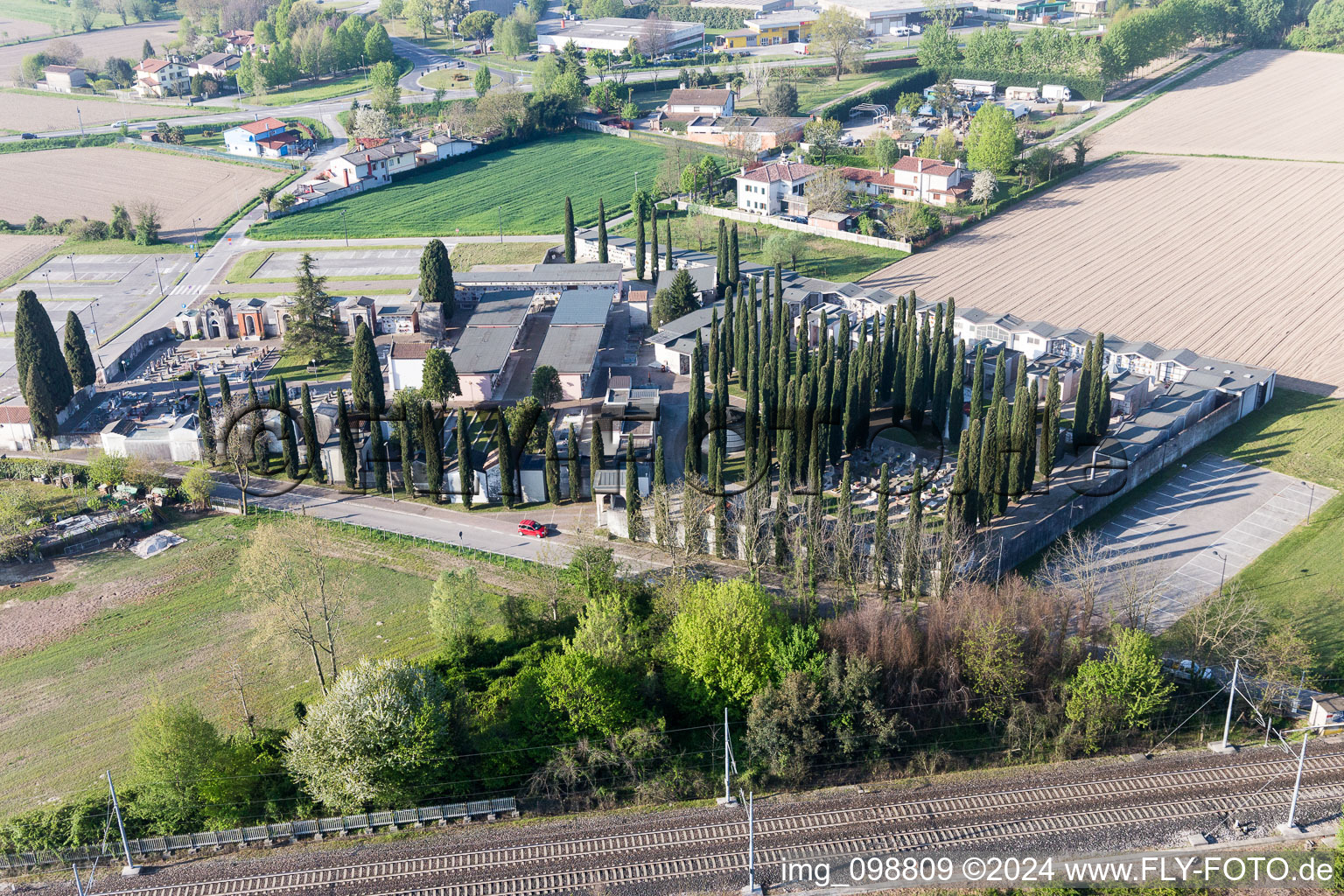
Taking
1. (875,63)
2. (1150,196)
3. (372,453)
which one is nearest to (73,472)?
(372,453)

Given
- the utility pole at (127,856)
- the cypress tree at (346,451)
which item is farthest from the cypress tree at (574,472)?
the utility pole at (127,856)

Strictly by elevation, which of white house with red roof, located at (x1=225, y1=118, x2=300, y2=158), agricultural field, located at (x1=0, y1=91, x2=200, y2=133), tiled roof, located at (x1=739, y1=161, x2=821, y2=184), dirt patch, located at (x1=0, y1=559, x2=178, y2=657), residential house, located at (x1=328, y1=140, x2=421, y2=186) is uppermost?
agricultural field, located at (x1=0, y1=91, x2=200, y2=133)

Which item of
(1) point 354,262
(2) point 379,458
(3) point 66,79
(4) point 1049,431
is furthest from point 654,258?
(3) point 66,79

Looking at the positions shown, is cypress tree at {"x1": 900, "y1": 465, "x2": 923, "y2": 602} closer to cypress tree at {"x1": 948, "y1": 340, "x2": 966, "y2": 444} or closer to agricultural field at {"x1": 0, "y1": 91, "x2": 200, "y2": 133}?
cypress tree at {"x1": 948, "y1": 340, "x2": 966, "y2": 444}

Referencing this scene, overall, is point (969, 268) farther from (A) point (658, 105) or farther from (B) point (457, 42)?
(B) point (457, 42)

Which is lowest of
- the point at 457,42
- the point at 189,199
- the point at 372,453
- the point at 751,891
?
the point at 751,891

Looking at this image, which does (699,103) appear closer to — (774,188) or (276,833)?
(774,188)

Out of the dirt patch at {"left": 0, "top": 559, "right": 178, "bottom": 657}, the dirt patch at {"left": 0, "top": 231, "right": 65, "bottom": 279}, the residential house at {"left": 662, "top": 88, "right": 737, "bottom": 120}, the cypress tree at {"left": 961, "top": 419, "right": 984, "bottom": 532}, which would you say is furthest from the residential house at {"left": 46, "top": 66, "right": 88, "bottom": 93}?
the cypress tree at {"left": 961, "top": 419, "right": 984, "bottom": 532}
